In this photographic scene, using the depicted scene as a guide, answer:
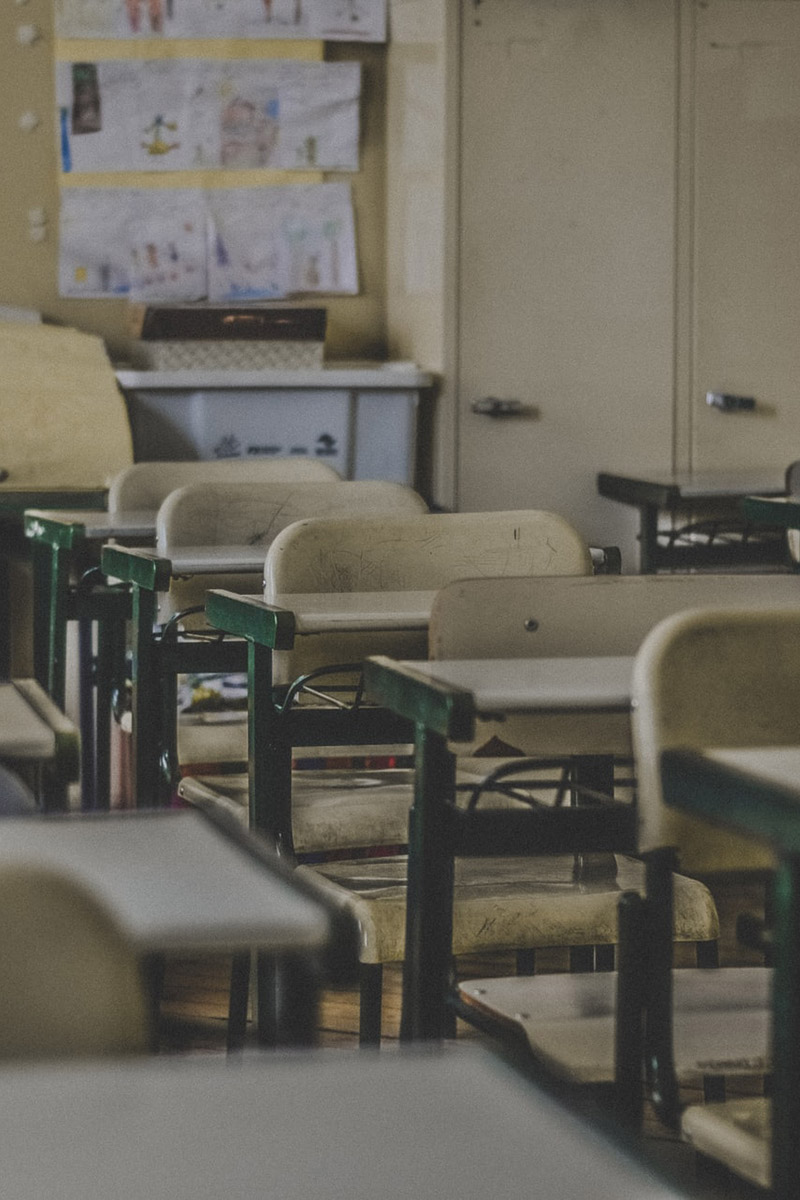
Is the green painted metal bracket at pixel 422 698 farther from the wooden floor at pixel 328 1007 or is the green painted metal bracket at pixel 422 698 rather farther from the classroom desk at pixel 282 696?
the wooden floor at pixel 328 1007

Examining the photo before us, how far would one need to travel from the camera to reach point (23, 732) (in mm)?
1465

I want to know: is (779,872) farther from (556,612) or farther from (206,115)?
(206,115)

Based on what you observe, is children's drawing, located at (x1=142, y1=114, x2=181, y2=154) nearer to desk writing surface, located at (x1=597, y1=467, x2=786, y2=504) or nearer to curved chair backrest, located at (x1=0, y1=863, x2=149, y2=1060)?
desk writing surface, located at (x1=597, y1=467, x2=786, y2=504)

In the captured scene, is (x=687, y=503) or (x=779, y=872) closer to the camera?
(x=779, y=872)

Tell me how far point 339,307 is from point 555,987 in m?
3.80

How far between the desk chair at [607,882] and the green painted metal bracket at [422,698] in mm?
175

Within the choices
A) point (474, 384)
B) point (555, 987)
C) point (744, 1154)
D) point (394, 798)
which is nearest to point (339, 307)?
point (474, 384)

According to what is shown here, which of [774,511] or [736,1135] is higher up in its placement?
[774,511]

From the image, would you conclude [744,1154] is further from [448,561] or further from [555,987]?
[448,561]

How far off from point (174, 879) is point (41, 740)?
0.52 m

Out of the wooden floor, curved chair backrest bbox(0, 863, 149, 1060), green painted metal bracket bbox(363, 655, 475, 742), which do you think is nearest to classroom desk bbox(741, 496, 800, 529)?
the wooden floor

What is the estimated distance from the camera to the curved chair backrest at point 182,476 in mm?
3898

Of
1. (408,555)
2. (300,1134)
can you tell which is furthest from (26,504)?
(300,1134)

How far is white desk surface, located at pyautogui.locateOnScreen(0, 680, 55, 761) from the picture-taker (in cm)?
141
